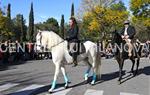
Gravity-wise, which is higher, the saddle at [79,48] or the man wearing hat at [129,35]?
the man wearing hat at [129,35]

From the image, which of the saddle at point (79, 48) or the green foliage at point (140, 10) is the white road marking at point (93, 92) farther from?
the green foliage at point (140, 10)

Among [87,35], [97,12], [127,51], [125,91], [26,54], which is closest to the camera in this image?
[125,91]

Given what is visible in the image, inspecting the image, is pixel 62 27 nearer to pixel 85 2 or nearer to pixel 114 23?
pixel 85 2

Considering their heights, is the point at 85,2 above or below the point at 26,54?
above

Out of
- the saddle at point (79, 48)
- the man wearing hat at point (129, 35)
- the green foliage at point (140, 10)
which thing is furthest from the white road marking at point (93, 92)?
the green foliage at point (140, 10)

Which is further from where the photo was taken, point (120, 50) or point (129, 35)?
point (129, 35)

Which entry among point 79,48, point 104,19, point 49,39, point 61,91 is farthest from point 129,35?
point 104,19

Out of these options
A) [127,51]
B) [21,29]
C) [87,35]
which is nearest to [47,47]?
[127,51]

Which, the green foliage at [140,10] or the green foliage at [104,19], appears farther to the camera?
the green foliage at [104,19]

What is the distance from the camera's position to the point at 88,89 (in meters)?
13.9

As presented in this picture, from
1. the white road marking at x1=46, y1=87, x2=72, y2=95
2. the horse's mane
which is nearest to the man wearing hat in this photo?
the horse's mane

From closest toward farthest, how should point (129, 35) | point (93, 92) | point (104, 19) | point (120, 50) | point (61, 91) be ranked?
point (93, 92) < point (61, 91) < point (120, 50) < point (129, 35) < point (104, 19)

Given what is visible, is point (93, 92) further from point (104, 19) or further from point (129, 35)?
point (104, 19)

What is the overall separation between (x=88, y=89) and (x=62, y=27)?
74639mm
